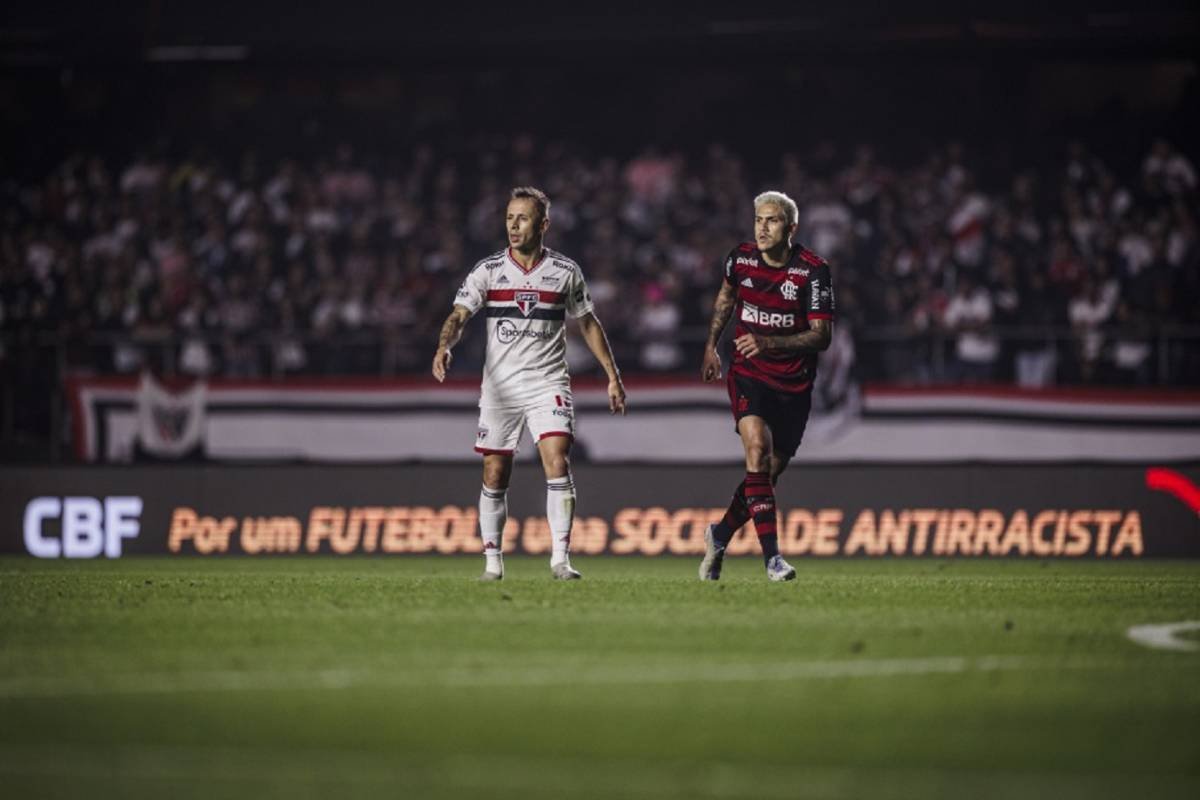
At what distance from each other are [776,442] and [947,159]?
45.3 ft

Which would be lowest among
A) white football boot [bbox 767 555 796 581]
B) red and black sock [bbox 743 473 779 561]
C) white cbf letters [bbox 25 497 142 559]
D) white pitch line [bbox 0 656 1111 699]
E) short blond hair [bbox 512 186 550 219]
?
white cbf letters [bbox 25 497 142 559]

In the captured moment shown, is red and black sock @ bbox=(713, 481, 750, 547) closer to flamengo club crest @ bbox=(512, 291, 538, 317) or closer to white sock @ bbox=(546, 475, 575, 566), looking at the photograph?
white sock @ bbox=(546, 475, 575, 566)

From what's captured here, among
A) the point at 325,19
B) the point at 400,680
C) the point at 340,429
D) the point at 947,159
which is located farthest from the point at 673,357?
the point at 400,680

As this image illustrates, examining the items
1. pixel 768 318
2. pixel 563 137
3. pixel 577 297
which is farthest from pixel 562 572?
pixel 563 137

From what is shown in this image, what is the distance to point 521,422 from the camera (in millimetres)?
11727

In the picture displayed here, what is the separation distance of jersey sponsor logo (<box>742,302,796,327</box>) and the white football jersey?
1006mm

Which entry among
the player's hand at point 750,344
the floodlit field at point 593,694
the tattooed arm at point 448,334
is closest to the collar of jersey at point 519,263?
the tattooed arm at point 448,334

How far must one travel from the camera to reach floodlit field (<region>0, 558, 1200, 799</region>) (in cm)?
523

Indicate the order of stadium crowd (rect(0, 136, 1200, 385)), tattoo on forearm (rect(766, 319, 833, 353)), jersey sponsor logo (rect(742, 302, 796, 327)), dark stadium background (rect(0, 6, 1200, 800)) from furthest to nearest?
stadium crowd (rect(0, 136, 1200, 385)), jersey sponsor logo (rect(742, 302, 796, 327)), tattoo on forearm (rect(766, 319, 833, 353)), dark stadium background (rect(0, 6, 1200, 800))

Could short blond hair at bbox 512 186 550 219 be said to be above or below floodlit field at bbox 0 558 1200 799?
above

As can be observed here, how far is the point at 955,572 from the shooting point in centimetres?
1490

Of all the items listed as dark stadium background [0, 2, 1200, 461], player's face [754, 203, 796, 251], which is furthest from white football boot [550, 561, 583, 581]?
dark stadium background [0, 2, 1200, 461]

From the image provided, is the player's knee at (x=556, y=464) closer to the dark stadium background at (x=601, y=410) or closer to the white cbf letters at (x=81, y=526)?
the dark stadium background at (x=601, y=410)

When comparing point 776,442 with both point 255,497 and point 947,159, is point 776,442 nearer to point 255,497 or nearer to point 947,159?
point 255,497
